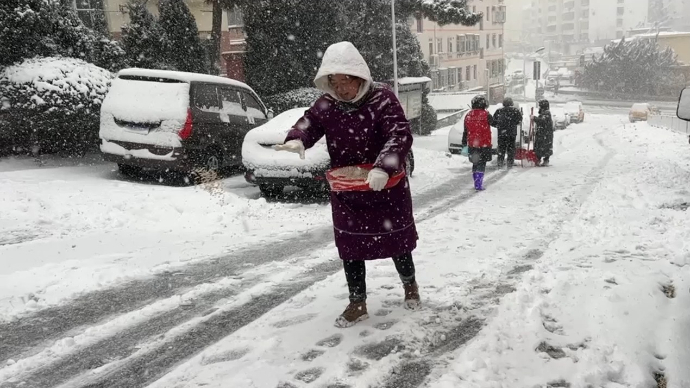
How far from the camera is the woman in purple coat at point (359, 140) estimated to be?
3.24 m

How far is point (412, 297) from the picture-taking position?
12.3 feet

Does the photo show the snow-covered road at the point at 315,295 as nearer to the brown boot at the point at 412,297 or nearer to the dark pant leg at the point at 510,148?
the brown boot at the point at 412,297

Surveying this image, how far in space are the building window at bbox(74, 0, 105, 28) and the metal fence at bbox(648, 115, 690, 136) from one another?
2187 cm

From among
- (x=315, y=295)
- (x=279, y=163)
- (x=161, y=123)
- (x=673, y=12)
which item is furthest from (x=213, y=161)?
(x=673, y=12)

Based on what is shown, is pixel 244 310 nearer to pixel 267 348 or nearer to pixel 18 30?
pixel 267 348

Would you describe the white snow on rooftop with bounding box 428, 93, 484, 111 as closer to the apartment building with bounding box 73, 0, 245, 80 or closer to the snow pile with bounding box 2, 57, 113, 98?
the apartment building with bounding box 73, 0, 245, 80

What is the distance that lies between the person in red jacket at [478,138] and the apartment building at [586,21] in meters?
107

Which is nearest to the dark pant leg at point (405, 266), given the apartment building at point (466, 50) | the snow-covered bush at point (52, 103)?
the snow-covered bush at point (52, 103)

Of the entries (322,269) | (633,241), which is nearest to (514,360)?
(322,269)

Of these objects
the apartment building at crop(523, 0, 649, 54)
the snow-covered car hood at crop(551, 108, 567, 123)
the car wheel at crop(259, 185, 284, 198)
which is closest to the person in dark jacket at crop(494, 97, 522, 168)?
the car wheel at crop(259, 185, 284, 198)

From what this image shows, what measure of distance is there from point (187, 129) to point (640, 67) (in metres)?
61.3

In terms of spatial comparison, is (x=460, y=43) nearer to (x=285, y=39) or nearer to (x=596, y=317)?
(x=285, y=39)

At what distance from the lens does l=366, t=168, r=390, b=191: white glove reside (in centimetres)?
297

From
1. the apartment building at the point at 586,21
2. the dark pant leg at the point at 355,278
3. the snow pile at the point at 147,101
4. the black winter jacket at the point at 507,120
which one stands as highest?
the apartment building at the point at 586,21
